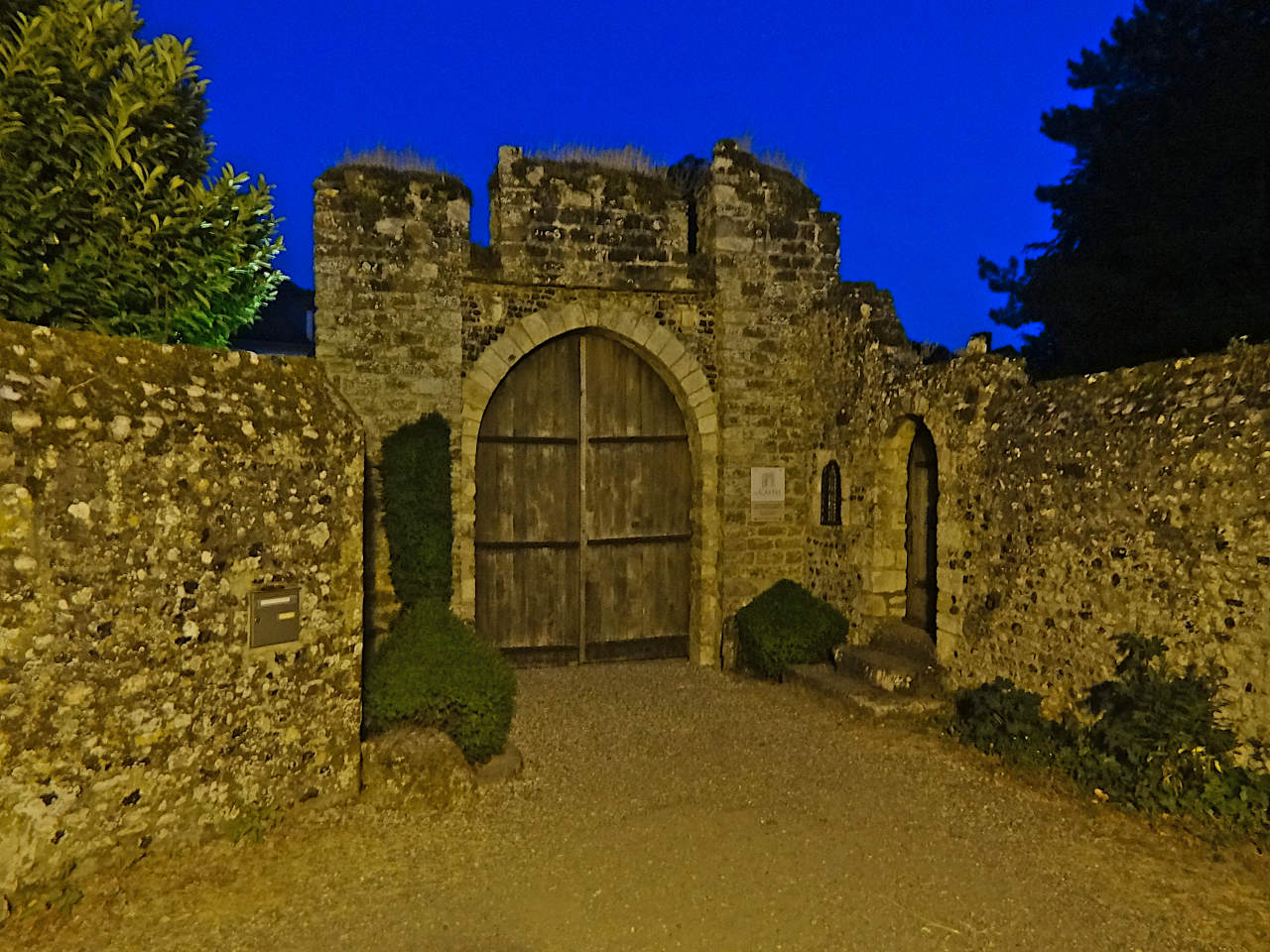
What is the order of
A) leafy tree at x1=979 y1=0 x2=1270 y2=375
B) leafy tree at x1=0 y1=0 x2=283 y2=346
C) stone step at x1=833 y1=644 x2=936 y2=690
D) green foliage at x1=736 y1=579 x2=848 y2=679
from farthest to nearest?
leafy tree at x1=979 y1=0 x2=1270 y2=375
green foliage at x1=736 y1=579 x2=848 y2=679
stone step at x1=833 y1=644 x2=936 y2=690
leafy tree at x1=0 y1=0 x2=283 y2=346

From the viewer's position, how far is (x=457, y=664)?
5.21m

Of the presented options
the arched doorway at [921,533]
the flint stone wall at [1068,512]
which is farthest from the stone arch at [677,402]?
the arched doorway at [921,533]

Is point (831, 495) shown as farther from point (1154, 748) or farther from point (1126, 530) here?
point (1154, 748)

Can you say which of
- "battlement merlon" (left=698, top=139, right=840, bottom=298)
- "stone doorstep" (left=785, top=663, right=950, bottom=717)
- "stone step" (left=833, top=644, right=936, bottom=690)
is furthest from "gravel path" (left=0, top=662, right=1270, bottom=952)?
"battlement merlon" (left=698, top=139, right=840, bottom=298)

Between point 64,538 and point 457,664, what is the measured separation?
2318 mm

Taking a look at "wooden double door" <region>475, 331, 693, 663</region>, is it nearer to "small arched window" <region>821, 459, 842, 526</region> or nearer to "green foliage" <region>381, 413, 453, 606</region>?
"green foliage" <region>381, 413, 453, 606</region>

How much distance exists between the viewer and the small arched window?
777 cm

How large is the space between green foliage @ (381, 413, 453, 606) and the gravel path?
1.78 m

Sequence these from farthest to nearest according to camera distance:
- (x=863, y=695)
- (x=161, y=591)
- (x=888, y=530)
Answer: (x=888, y=530), (x=863, y=695), (x=161, y=591)

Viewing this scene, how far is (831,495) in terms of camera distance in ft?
25.8

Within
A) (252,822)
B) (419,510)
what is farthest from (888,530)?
(252,822)

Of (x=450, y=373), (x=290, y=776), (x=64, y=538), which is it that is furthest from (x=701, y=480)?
(x=64, y=538)

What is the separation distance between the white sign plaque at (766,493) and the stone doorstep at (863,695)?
1526 millimetres

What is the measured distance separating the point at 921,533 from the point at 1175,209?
465 cm
